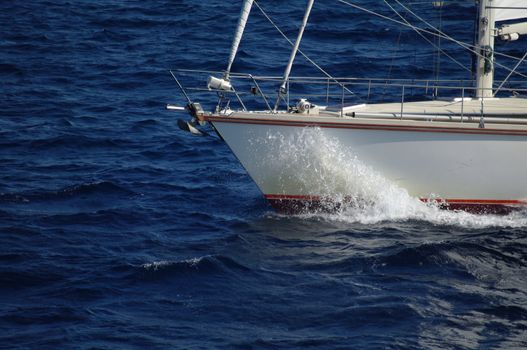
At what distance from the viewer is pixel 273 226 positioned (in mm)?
22422

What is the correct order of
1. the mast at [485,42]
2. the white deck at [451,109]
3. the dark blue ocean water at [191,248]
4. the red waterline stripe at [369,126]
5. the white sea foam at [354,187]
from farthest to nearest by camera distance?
the mast at [485,42] → the white deck at [451,109] → the white sea foam at [354,187] → the red waterline stripe at [369,126] → the dark blue ocean water at [191,248]

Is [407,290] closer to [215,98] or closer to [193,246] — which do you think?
[193,246]

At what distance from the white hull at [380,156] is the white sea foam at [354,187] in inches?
0.8

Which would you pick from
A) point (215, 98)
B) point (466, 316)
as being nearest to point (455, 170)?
point (466, 316)

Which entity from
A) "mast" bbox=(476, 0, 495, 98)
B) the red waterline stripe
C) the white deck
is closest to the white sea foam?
the red waterline stripe

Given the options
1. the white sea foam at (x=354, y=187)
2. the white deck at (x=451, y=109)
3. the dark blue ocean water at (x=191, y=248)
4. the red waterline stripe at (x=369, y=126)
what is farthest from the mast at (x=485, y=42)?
the dark blue ocean water at (x=191, y=248)

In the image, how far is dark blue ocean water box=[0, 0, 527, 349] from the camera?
56.8 feet

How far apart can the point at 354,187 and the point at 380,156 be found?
86 centimetres

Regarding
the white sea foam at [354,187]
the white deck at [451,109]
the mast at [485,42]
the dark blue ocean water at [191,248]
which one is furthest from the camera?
the mast at [485,42]

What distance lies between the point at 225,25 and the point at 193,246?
20390mm

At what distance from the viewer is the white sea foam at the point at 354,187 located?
22500 millimetres

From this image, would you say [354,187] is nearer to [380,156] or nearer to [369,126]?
[380,156]

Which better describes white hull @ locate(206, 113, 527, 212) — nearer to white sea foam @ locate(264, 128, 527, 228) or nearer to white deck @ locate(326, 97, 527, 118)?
white sea foam @ locate(264, 128, 527, 228)

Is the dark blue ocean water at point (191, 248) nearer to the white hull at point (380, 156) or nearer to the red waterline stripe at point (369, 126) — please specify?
the white hull at point (380, 156)
